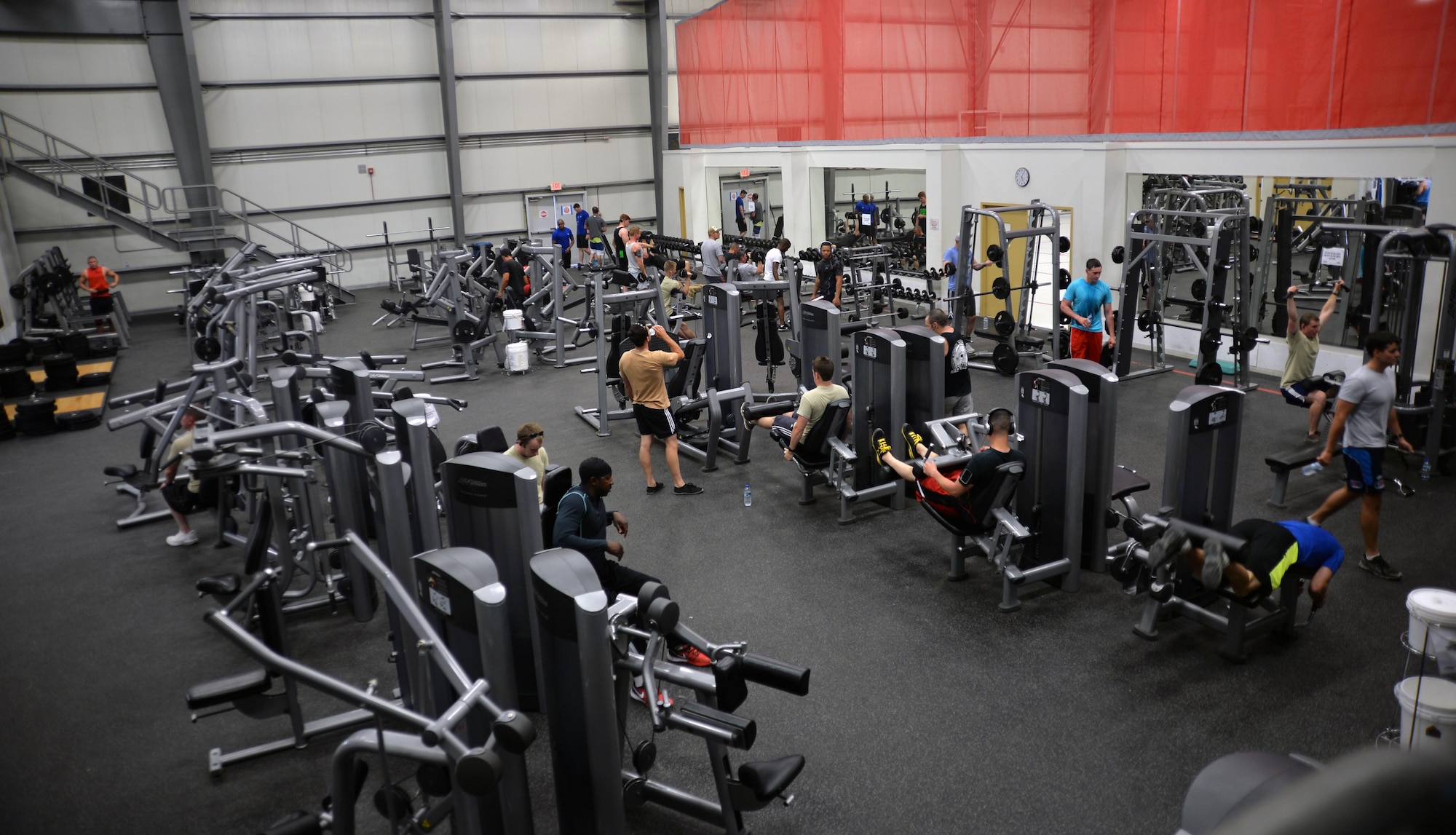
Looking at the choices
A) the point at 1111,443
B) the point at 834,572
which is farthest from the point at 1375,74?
the point at 834,572

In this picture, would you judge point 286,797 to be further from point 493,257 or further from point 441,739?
point 493,257

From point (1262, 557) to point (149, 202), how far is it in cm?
1913

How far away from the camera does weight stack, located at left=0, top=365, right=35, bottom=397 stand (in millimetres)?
12070

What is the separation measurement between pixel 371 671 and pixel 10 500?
19.0ft

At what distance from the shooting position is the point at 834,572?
6.52 metres

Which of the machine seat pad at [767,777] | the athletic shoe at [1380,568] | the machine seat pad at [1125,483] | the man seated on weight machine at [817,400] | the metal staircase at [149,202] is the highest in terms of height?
the metal staircase at [149,202]

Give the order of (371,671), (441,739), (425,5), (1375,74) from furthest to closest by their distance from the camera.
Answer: (425,5)
(1375,74)
(371,671)
(441,739)

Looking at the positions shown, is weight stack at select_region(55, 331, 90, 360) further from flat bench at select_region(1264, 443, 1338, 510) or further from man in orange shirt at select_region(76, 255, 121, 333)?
flat bench at select_region(1264, 443, 1338, 510)

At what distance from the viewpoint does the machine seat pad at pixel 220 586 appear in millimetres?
4441

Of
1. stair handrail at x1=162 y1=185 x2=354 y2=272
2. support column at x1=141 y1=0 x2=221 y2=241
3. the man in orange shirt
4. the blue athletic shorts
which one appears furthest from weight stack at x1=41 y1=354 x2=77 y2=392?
the blue athletic shorts

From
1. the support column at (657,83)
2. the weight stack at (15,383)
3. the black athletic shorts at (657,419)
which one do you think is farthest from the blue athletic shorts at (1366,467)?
the support column at (657,83)

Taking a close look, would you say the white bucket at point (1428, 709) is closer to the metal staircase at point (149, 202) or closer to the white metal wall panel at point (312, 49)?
the metal staircase at point (149, 202)

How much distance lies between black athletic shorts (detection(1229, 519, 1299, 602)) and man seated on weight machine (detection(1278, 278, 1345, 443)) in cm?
382

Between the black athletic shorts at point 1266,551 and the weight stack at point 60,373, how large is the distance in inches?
559
